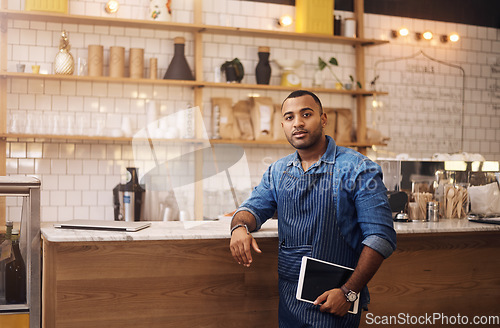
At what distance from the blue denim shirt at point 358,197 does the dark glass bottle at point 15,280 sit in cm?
116

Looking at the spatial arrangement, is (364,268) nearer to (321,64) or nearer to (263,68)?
(263,68)

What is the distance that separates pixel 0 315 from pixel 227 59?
3517 millimetres

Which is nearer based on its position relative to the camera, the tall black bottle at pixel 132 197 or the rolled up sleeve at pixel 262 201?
the rolled up sleeve at pixel 262 201

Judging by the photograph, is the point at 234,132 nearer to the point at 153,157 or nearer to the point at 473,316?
the point at 153,157

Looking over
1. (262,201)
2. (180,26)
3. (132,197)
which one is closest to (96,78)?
(180,26)

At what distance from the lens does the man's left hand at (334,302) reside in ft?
7.02

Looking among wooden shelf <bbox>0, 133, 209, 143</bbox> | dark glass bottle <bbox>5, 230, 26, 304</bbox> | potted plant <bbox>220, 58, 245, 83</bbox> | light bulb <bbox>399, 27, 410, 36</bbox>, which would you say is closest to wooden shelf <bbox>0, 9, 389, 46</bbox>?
potted plant <bbox>220, 58, 245, 83</bbox>

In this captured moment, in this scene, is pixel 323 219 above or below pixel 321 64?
below

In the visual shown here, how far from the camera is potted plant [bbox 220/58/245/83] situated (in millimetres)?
5176

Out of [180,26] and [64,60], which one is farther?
[180,26]

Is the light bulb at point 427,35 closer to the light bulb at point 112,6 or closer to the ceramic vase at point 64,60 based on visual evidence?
the light bulb at point 112,6

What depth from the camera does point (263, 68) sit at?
5289 millimetres

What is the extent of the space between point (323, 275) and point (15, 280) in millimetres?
1350

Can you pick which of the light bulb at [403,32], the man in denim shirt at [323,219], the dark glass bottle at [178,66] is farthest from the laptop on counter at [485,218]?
the light bulb at [403,32]
